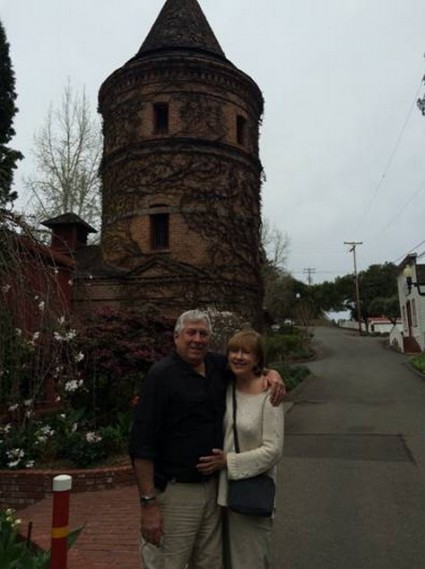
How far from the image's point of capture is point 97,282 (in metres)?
19.5

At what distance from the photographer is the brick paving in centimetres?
479

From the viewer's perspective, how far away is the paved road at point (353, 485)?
5078mm

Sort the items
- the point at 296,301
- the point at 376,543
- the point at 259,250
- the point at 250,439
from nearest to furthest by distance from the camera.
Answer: the point at 250,439 < the point at 376,543 < the point at 259,250 < the point at 296,301

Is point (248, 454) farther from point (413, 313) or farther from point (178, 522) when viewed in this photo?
point (413, 313)

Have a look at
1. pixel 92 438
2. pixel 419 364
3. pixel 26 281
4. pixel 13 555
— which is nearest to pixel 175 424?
pixel 13 555

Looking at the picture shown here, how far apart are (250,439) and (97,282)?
55.9 feet

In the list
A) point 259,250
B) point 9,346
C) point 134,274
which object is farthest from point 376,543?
point 259,250

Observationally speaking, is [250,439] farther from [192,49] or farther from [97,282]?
[192,49]

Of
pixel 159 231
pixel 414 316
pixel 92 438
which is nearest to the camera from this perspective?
pixel 92 438

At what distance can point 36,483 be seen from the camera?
693 cm

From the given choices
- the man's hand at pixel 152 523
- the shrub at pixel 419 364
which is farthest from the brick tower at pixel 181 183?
the man's hand at pixel 152 523

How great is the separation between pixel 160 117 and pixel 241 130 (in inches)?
127

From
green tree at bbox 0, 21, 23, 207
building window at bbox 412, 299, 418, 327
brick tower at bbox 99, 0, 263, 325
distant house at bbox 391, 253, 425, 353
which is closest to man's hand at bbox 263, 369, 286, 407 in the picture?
brick tower at bbox 99, 0, 263, 325

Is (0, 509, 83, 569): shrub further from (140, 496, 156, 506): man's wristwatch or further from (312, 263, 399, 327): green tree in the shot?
(312, 263, 399, 327): green tree
